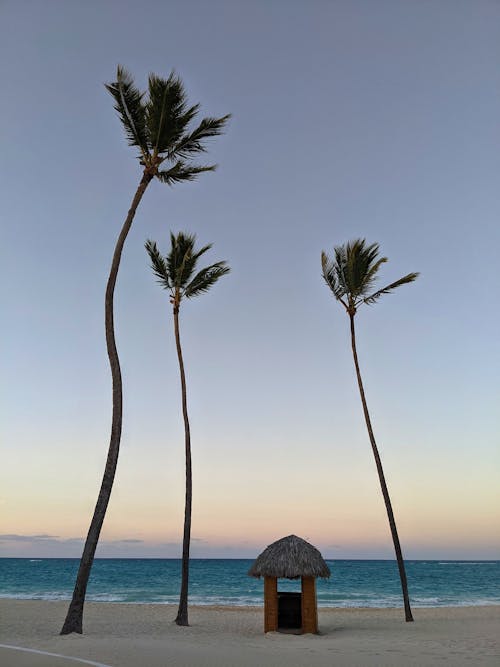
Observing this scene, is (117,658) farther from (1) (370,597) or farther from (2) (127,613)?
(1) (370,597)

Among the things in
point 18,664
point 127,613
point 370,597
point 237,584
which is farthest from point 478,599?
point 18,664

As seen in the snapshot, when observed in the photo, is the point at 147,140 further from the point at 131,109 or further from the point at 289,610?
the point at 289,610

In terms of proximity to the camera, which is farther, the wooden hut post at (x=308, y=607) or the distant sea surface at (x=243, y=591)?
the distant sea surface at (x=243, y=591)

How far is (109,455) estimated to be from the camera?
1389cm

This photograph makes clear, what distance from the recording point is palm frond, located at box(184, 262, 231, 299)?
1922 cm

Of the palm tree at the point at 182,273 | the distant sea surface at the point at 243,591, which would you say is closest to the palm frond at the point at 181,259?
the palm tree at the point at 182,273

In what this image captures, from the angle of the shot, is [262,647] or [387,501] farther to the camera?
[387,501]

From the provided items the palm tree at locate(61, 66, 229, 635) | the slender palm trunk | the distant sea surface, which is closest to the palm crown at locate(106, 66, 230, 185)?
the palm tree at locate(61, 66, 229, 635)

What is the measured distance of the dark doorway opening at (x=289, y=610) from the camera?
16984mm

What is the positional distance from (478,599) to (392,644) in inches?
1530

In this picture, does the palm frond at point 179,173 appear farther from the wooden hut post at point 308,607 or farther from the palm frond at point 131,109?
the wooden hut post at point 308,607

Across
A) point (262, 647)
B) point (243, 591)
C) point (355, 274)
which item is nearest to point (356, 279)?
point (355, 274)

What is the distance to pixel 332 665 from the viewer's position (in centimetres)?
993

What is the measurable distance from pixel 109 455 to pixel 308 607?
21.7 feet
